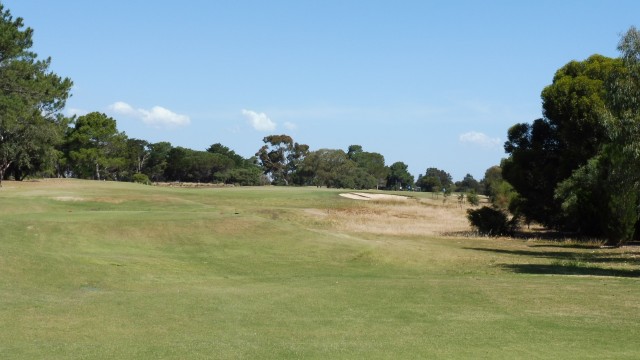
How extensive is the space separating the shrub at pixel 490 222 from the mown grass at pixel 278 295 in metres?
15.0

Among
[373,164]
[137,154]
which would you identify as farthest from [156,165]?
[373,164]

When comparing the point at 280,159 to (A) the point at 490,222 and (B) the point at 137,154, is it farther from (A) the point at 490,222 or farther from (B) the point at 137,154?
(A) the point at 490,222

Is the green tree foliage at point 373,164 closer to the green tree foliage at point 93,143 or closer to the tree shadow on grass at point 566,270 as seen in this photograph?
the green tree foliage at point 93,143

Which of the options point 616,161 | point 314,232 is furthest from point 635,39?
point 314,232

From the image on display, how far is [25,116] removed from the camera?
70.1 m

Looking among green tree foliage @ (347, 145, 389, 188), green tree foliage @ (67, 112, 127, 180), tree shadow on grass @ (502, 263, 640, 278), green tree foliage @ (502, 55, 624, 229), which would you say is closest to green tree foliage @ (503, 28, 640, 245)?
green tree foliage @ (502, 55, 624, 229)

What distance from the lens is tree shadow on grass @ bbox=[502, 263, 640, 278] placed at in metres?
26.2

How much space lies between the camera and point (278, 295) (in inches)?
706

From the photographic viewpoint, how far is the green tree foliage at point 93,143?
114500mm

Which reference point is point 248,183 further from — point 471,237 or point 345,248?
point 345,248

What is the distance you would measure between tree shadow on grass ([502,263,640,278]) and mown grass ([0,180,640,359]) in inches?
5.0

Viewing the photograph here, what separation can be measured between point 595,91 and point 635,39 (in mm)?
22189

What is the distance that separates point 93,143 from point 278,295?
107690 millimetres

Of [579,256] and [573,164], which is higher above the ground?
[573,164]
